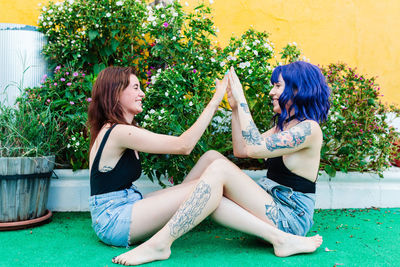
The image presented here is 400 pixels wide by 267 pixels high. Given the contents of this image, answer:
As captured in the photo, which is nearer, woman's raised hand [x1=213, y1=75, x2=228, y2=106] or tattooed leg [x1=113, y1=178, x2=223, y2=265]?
tattooed leg [x1=113, y1=178, x2=223, y2=265]

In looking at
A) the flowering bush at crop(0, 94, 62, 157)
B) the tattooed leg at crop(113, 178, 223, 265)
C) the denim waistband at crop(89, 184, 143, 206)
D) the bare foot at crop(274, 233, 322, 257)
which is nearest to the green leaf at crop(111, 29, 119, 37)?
the flowering bush at crop(0, 94, 62, 157)

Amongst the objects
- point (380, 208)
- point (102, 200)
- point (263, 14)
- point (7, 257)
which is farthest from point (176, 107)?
point (380, 208)

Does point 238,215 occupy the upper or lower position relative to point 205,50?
lower

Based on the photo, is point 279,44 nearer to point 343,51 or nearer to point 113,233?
point 343,51

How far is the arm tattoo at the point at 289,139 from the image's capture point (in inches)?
89.1

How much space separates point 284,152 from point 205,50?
4.33 ft

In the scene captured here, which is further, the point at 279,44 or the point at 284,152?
the point at 279,44

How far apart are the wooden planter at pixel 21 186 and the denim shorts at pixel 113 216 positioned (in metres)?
0.73

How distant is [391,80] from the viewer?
4180mm

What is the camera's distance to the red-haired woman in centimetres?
218

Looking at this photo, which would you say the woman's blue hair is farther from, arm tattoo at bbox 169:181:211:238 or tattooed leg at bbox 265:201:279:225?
arm tattoo at bbox 169:181:211:238

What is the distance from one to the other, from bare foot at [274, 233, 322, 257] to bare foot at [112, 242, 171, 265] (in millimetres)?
688

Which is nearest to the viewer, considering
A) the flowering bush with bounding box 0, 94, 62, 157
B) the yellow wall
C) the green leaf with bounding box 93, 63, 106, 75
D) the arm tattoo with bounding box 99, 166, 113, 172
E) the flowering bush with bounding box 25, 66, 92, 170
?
the arm tattoo with bounding box 99, 166, 113, 172

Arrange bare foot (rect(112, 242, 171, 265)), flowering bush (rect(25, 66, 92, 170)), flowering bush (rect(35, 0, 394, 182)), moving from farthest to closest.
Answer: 1. flowering bush (rect(25, 66, 92, 170))
2. flowering bush (rect(35, 0, 394, 182))
3. bare foot (rect(112, 242, 171, 265))
